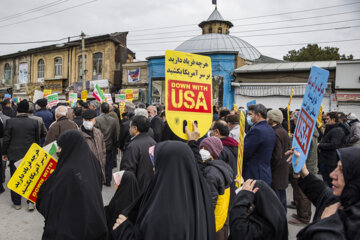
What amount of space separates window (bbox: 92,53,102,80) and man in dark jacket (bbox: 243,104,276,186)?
79.5 feet

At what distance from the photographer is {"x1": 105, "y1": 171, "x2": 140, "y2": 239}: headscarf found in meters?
2.93

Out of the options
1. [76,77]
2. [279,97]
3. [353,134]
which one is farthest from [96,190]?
[76,77]

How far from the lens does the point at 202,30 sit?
37.2 m

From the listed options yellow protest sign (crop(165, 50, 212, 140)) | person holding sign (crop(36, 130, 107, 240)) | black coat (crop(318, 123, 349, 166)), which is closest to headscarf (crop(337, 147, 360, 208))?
yellow protest sign (crop(165, 50, 212, 140))

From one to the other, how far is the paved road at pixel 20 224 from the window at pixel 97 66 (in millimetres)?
22133

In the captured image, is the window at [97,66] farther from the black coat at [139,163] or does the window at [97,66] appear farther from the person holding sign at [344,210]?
the person holding sign at [344,210]

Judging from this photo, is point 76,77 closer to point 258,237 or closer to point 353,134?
point 353,134

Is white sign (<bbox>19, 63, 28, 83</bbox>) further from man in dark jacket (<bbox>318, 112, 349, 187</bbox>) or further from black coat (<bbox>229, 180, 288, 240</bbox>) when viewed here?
black coat (<bbox>229, 180, 288, 240</bbox>)

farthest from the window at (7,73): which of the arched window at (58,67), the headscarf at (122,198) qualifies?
the headscarf at (122,198)

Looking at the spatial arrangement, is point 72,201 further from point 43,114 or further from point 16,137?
point 43,114

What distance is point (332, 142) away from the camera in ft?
20.8

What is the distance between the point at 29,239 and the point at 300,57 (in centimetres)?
3308

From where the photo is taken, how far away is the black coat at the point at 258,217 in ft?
6.70

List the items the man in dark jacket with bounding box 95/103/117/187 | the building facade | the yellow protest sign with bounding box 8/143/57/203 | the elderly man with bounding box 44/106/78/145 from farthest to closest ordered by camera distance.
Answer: the building facade < the man in dark jacket with bounding box 95/103/117/187 < the elderly man with bounding box 44/106/78/145 < the yellow protest sign with bounding box 8/143/57/203
